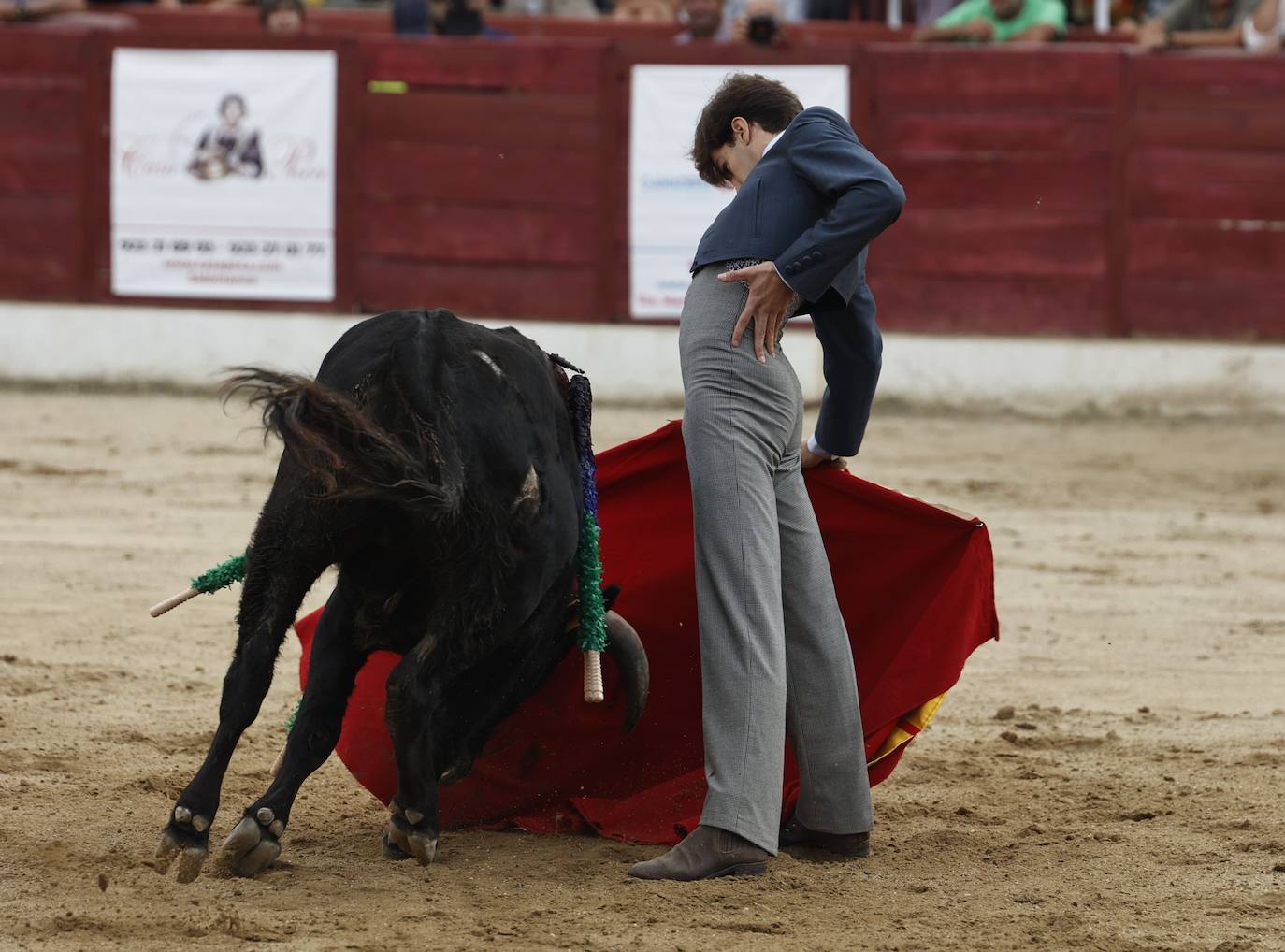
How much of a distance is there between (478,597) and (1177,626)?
121 inches

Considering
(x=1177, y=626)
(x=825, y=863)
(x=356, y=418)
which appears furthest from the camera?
(x=1177, y=626)

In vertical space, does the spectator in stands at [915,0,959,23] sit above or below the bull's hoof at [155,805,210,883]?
above

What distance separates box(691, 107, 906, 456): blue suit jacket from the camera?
299 centimetres

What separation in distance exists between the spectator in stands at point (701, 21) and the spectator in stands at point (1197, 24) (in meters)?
2.31

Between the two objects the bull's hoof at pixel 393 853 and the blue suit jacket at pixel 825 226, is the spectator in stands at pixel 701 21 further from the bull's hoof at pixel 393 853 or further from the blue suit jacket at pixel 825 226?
the bull's hoof at pixel 393 853

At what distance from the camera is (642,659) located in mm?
3494

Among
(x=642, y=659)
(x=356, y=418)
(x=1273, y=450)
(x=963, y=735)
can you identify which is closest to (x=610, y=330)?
(x=1273, y=450)

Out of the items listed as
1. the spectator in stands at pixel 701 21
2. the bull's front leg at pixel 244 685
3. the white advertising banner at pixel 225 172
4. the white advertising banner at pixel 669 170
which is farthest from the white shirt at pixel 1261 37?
the bull's front leg at pixel 244 685

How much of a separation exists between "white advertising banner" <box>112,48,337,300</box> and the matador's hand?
7429mm

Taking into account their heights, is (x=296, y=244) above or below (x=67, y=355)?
above

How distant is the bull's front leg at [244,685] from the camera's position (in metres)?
2.91

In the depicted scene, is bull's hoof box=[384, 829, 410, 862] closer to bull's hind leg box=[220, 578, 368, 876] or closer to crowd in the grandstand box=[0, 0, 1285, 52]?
bull's hind leg box=[220, 578, 368, 876]

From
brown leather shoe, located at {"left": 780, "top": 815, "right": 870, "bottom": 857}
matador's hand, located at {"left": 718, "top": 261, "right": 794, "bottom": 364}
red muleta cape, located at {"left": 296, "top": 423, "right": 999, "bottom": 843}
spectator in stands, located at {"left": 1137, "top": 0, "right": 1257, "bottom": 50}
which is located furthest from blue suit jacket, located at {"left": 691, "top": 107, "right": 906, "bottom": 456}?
spectator in stands, located at {"left": 1137, "top": 0, "right": 1257, "bottom": 50}

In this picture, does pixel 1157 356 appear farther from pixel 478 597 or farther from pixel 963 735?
pixel 478 597
